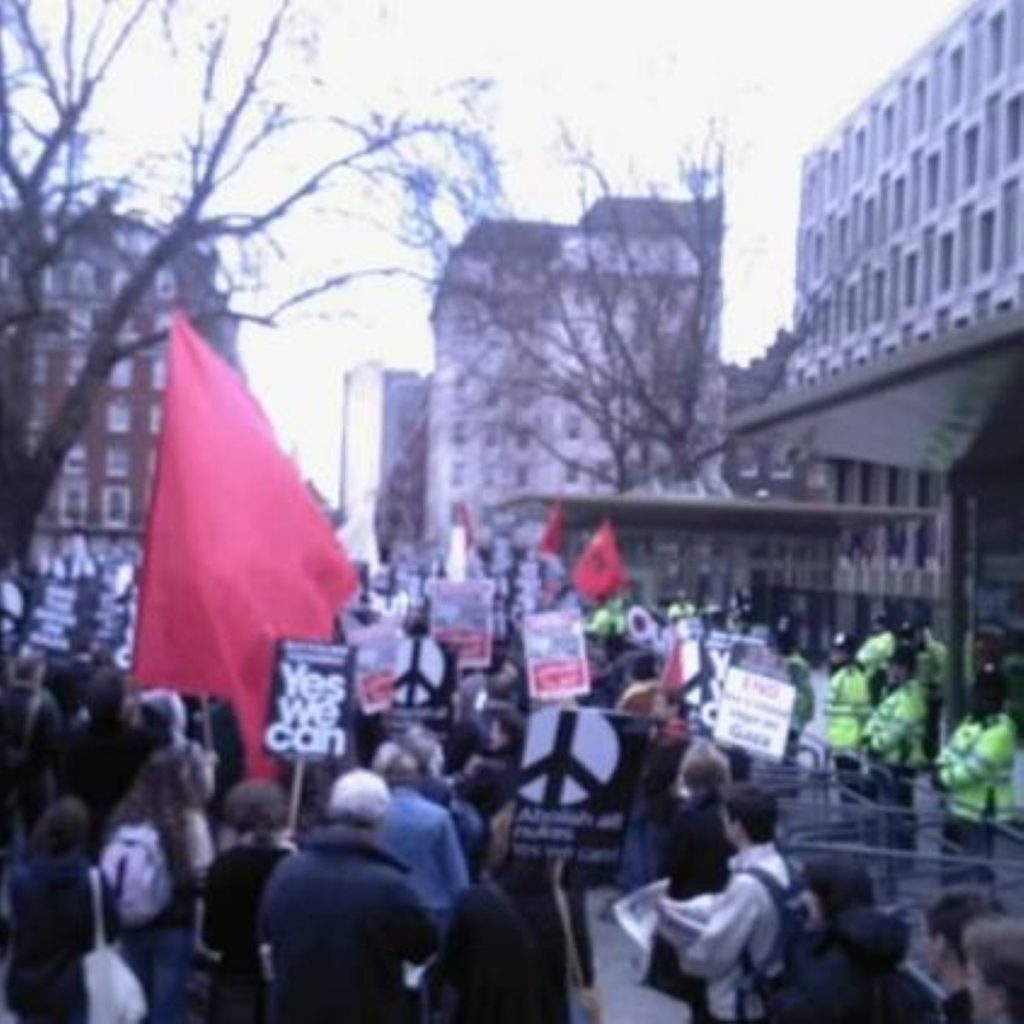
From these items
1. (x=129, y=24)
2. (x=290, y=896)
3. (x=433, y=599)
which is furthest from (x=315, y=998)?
(x=129, y=24)

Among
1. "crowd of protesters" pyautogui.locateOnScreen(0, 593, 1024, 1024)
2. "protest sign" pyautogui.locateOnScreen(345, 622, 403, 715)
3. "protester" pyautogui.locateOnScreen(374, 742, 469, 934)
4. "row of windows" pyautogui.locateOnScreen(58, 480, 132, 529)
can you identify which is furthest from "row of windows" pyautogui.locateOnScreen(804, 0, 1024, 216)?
"row of windows" pyautogui.locateOnScreen(58, 480, 132, 529)

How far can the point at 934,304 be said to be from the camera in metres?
66.0

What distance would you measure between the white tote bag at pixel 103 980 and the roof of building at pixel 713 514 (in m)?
25.7

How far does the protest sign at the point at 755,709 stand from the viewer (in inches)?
476

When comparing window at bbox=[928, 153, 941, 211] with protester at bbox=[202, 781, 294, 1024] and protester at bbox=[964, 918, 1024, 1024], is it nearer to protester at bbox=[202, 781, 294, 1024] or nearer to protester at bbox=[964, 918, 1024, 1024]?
protester at bbox=[202, 781, 294, 1024]

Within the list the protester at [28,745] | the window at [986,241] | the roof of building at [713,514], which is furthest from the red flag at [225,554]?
the window at [986,241]

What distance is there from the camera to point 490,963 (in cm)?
741

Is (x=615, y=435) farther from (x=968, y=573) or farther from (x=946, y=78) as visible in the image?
(x=968, y=573)

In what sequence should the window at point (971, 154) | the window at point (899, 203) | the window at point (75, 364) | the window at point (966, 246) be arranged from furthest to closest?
the window at point (899, 203) < the window at point (971, 154) < the window at point (966, 246) < the window at point (75, 364)

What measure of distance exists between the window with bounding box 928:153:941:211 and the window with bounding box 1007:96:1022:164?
6964 millimetres

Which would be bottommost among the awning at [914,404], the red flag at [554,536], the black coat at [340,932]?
the black coat at [340,932]

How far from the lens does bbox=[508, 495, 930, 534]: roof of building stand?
112 feet

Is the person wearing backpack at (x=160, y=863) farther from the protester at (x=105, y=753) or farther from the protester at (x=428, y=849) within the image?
the protester at (x=105, y=753)

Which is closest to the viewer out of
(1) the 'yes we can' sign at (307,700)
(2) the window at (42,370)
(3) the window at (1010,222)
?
(1) the 'yes we can' sign at (307,700)
